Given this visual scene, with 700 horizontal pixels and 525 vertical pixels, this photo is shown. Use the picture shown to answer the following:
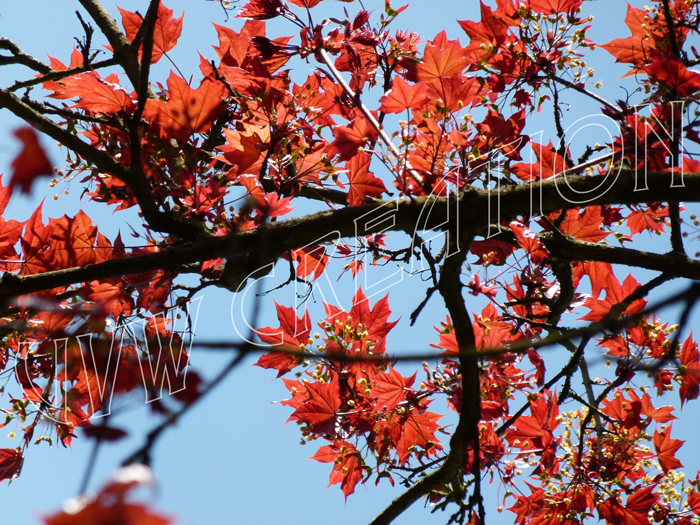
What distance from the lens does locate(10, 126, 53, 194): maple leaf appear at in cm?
114

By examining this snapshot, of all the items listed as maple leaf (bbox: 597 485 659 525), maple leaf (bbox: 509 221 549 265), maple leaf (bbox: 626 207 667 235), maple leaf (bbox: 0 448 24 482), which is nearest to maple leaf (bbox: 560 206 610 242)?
maple leaf (bbox: 509 221 549 265)

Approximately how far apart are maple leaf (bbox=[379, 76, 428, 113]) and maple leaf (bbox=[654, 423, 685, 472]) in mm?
1587

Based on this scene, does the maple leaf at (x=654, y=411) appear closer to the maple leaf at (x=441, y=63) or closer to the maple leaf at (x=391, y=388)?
the maple leaf at (x=391, y=388)

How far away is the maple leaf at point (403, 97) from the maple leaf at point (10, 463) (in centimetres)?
176

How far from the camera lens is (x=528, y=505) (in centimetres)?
185

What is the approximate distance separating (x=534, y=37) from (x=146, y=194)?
1420mm

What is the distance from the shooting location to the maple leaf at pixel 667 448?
190 cm

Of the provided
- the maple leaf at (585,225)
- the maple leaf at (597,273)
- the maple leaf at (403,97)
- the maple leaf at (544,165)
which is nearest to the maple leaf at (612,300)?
the maple leaf at (597,273)

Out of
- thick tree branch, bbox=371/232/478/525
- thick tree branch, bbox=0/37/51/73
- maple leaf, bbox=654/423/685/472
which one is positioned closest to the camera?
thick tree branch, bbox=371/232/478/525

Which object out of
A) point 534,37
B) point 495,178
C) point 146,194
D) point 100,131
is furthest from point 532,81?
point 100,131

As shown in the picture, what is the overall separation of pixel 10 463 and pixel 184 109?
1.43 m

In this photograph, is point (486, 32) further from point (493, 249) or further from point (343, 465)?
point (343, 465)

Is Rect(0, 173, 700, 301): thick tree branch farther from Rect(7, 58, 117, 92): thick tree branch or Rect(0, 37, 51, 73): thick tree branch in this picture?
Rect(0, 37, 51, 73): thick tree branch

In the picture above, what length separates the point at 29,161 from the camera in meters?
1.15
